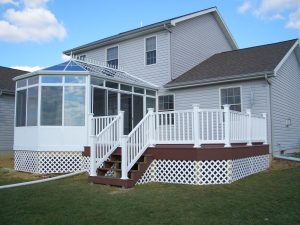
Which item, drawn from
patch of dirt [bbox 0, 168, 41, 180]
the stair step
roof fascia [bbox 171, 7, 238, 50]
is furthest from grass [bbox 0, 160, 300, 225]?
roof fascia [bbox 171, 7, 238, 50]

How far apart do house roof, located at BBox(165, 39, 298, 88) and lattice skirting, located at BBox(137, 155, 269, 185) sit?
4.69 m

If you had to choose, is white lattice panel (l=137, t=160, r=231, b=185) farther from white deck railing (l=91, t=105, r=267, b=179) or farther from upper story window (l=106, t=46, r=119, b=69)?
upper story window (l=106, t=46, r=119, b=69)

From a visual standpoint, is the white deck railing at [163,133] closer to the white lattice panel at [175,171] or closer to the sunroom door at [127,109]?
the white lattice panel at [175,171]

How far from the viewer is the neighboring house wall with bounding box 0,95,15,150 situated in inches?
695

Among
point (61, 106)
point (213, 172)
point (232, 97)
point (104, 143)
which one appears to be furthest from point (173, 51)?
point (213, 172)

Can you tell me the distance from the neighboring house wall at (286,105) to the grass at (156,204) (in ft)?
16.1

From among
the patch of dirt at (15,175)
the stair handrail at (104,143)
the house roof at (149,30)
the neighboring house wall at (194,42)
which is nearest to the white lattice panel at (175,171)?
the stair handrail at (104,143)

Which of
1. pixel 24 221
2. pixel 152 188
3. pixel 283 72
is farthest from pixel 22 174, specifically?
pixel 283 72

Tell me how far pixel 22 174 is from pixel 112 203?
646 centimetres

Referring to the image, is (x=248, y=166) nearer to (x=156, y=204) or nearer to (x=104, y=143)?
(x=104, y=143)

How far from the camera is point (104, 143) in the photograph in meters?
9.53

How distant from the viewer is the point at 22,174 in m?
11.9

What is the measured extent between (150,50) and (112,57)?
2.57m

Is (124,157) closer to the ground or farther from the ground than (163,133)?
closer to the ground
